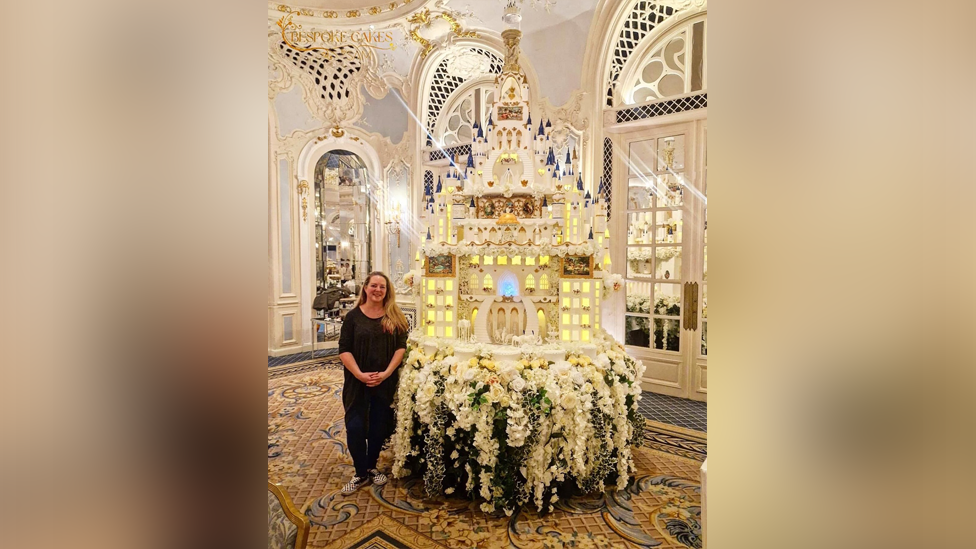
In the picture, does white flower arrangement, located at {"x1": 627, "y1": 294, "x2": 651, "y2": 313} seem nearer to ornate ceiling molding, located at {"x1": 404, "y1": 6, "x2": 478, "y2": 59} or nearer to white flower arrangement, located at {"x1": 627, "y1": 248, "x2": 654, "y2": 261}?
white flower arrangement, located at {"x1": 627, "y1": 248, "x2": 654, "y2": 261}

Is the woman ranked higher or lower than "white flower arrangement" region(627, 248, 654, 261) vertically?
lower

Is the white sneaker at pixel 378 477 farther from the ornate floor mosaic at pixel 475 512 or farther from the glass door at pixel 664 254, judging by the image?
the glass door at pixel 664 254

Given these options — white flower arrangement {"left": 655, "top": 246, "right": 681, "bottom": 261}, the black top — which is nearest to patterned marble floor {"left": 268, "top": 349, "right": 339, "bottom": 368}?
the black top

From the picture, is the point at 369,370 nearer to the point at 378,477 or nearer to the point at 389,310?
the point at 389,310

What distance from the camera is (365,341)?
3.13 metres

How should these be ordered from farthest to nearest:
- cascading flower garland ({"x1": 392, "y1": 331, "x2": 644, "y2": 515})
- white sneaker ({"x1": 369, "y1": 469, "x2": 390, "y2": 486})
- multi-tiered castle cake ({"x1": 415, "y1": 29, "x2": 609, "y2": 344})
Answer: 1. multi-tiered castle cake ({"x1": 415, "y1": 29, "x2": 609, "y2": 344})
2. white sneaker ({"x1": 369, "y1": 469, "x2": 390, "y2": 486})
3. cascading flower garland ({"x1": 392, "y1": 331, "x2": 644, "y2": 515})

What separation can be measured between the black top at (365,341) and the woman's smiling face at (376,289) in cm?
15

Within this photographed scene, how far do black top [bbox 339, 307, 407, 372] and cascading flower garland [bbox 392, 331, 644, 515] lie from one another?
8.6 inches

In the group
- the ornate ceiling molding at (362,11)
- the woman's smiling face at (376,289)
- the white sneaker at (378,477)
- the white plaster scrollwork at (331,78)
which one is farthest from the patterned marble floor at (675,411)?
the white plaster scrollwork at (331,78)

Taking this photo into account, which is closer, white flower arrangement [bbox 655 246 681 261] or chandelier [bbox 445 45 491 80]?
white flower arrangement [bbox 655 246 681 261]

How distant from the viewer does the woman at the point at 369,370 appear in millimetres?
3102

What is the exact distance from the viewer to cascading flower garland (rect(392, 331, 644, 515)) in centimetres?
274

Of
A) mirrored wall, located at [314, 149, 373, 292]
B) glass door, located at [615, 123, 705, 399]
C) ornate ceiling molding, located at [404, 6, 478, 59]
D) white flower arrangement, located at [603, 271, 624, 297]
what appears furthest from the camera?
mirrored wall, located at [314, 149, 373, 292]
